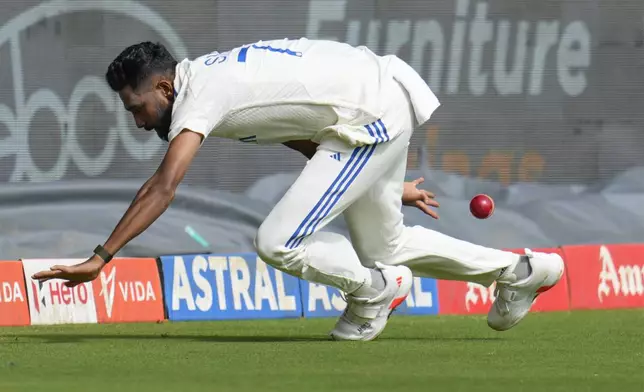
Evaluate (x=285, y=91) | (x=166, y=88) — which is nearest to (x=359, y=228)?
(x=285, y=91)

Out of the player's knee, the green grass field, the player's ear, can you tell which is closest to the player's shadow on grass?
the green grass field

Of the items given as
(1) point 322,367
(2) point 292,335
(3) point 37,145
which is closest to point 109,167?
(3) point 37,145

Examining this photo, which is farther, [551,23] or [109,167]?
[551,23]

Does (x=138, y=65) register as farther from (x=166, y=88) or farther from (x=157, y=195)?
(x=157, y=195)

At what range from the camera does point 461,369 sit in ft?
16.8

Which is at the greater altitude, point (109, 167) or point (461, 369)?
point (109, 167)

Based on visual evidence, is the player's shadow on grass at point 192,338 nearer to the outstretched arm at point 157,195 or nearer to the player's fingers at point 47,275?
the outstretched arm at point 157,195

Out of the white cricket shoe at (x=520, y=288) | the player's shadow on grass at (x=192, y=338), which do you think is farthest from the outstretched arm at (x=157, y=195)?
the white cricket shoe at (x=520, y=288)

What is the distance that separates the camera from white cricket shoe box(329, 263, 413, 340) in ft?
20.8

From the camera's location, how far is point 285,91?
6059 mm

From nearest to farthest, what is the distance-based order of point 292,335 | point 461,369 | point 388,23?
point 461,369 → point 292,335 → point 388,23

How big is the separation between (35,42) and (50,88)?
0.31 meters

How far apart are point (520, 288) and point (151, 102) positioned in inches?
73.3

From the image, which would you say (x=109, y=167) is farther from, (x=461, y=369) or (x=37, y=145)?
(x=461, y=369)
